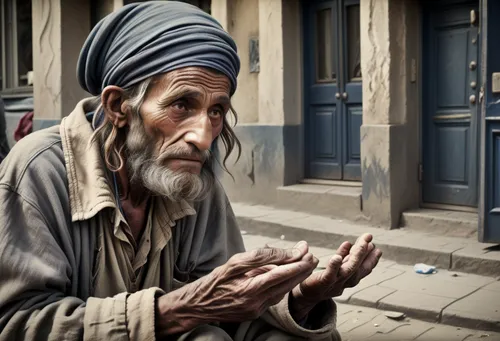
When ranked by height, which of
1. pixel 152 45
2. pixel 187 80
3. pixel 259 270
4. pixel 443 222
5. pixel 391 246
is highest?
pixel 152 45

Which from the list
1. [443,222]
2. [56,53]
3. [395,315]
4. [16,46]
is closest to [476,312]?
[395,315]

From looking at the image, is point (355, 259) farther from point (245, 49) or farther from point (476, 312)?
point (245, 49)

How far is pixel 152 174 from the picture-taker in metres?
2.08

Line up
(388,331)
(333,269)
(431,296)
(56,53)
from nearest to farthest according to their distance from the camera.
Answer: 1. (333,269)
2. (388,331)
3. (431,296)
4. (56,53)

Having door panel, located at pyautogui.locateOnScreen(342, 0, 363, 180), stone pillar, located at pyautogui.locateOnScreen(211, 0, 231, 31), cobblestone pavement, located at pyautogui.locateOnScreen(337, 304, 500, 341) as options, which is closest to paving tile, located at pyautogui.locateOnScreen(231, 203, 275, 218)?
door panel, located at pyautogui.locateOnScreen(342, 0, 363, 180)

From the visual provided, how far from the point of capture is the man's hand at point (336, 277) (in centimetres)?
215

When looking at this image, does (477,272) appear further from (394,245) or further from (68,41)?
(68,41)

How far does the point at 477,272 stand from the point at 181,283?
3.92 metres

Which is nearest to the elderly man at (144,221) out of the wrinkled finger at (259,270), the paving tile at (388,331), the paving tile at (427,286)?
the wrinkled finger at (259,270)

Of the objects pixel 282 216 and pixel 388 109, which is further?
pixel 282 216

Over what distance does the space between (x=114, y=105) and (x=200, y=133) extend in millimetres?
284

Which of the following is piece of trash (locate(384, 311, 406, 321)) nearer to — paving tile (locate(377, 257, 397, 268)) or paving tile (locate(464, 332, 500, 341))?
paving tile (locate(464, 332, 500, 341))

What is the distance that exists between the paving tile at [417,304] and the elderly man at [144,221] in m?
2.64

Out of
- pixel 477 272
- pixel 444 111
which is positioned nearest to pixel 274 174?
pixel 444 111
